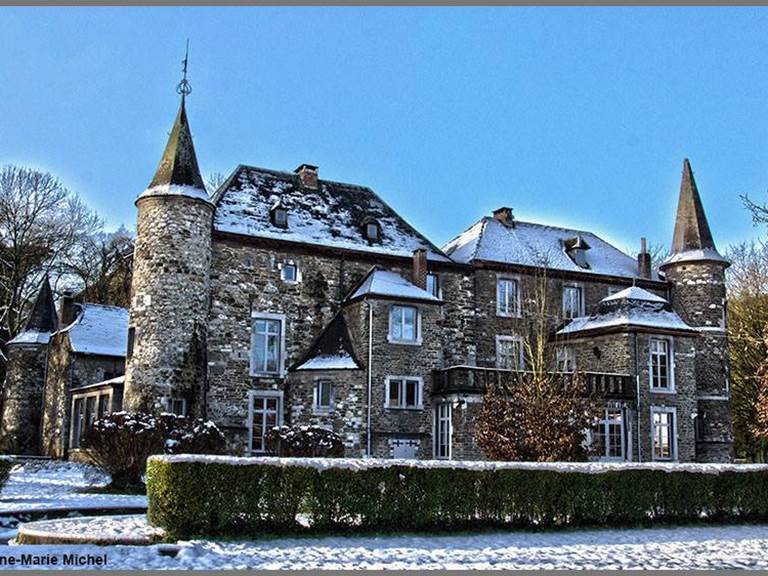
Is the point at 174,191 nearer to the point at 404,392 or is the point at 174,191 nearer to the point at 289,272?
the point at 289,272

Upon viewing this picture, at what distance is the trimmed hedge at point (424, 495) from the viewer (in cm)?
1323

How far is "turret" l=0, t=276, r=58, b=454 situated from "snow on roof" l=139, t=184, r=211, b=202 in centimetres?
1309

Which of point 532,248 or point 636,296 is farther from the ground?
point 532,248

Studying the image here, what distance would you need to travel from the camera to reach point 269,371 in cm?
3016

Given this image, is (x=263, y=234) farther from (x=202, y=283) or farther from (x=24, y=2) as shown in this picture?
(x=24, y=2)

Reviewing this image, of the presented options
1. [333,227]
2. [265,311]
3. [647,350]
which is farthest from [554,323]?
[265,311]

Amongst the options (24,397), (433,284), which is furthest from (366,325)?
(24,397)

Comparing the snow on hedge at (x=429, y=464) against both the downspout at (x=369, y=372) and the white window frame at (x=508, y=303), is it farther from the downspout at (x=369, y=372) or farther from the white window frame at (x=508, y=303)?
the white window frame at (x=508, y=303)

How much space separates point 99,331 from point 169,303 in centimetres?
1101

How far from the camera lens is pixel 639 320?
31797 millimetres

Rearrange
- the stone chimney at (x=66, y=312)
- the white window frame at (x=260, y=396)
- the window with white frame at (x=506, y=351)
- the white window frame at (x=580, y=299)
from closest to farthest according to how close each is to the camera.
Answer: the white window frame at (x=260, y=396) < the window with white frame at (x=506, y=351) < the white window frame at (x=580, y=299) < the stone chimney at (x=66, y=312)

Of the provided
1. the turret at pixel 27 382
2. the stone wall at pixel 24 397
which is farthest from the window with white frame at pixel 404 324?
the stone wall at pixel 24 397

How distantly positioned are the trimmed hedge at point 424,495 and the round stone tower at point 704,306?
1679cm

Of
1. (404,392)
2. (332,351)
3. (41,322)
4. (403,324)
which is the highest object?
(41,322)
